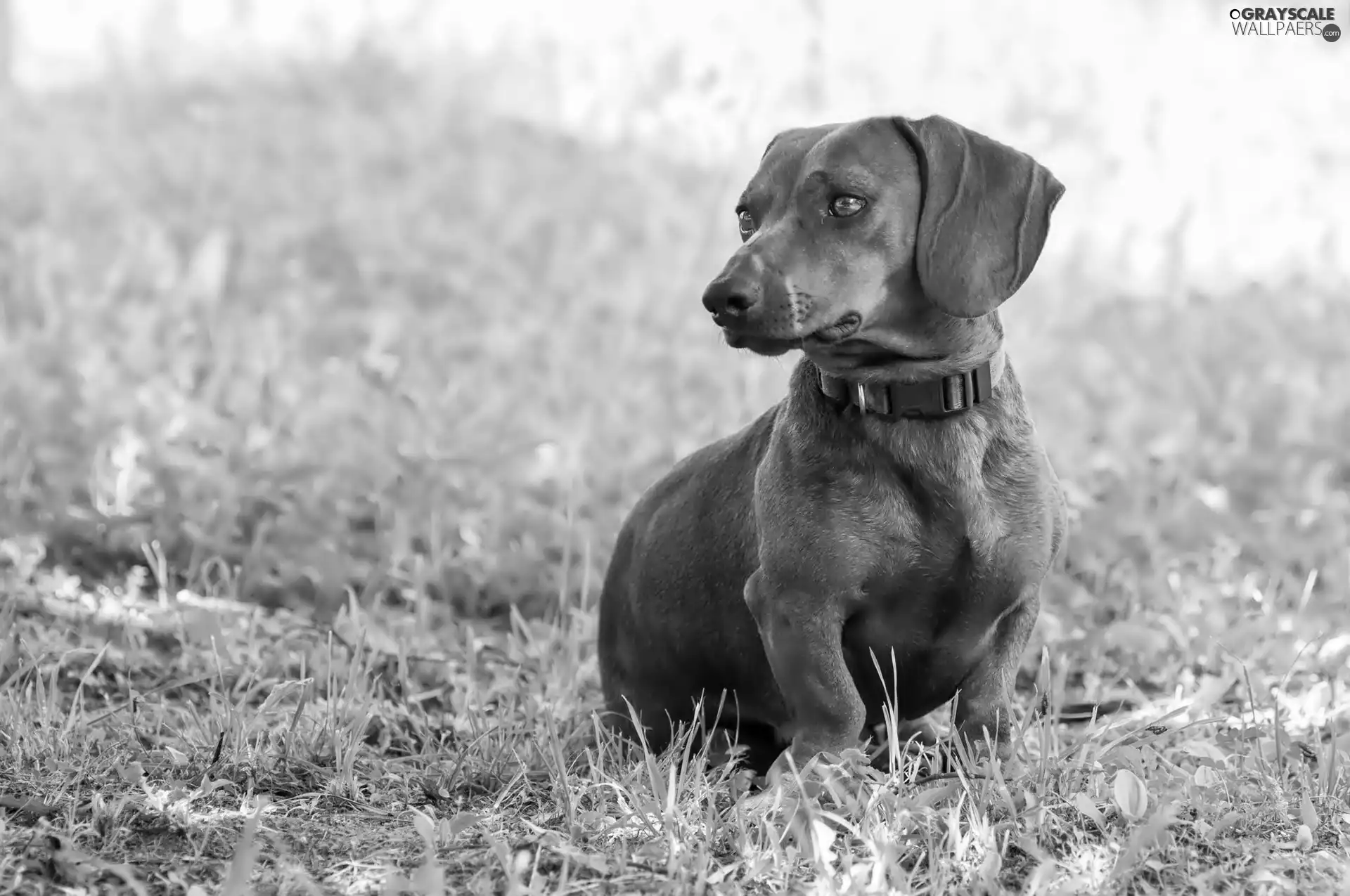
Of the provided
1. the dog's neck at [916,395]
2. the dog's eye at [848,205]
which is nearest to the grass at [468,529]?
the dog's neck at [916,395]

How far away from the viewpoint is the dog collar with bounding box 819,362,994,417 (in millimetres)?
2975

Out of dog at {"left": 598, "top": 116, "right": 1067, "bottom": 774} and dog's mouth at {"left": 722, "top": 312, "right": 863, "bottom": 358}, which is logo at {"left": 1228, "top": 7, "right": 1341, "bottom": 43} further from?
dog's mouth at {"left": 722, "top": 312, "right": 863, "bottom": 358}

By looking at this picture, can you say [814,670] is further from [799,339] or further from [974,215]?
[974,215]

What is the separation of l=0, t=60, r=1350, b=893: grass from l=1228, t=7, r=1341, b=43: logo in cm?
146

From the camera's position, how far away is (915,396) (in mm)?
2975

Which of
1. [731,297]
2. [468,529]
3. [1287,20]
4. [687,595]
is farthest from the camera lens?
[1287,20]

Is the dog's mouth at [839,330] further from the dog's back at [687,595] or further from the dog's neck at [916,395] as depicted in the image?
the dog's back at [687,595]

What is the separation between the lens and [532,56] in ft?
34.2

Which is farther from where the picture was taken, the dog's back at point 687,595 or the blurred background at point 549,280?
the blurred background at point 549,280

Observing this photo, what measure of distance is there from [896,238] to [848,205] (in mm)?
119

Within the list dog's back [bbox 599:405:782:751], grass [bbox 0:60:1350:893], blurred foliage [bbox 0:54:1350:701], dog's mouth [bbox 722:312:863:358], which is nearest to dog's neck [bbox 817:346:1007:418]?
dog's mouth [bbox 722:312:863:358]

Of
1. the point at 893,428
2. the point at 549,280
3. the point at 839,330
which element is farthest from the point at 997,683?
the point at 549,280

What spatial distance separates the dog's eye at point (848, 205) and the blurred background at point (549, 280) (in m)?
2.00

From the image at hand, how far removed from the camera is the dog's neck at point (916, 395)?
2977 mm
